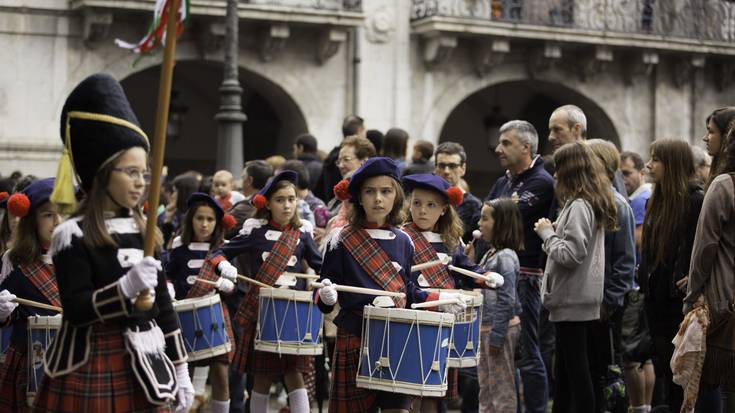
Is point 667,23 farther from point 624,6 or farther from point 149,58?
point 149,58

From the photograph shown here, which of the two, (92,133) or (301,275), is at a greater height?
(92,133)

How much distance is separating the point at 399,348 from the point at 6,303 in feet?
7.56

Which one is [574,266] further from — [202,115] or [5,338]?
[202,115]

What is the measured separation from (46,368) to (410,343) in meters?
2.35

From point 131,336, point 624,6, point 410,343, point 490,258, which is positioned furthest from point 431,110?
point 131,336

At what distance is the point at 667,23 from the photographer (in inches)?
911

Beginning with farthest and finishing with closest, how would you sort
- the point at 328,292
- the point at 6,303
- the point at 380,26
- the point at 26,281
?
the point at 380,26
the point at 26,281
the point at 6,303
the point at 328,292

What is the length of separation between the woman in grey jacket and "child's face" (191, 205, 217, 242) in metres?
2.68

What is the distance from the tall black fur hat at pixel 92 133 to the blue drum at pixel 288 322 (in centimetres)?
330

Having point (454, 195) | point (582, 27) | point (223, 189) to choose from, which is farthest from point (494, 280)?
point (582, 27)

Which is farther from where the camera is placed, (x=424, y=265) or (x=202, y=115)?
(x=202, y=115)

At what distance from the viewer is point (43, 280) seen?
772 centimetres

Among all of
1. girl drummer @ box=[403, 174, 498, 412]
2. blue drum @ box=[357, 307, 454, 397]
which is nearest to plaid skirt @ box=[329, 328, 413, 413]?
blue drum @ box=[357, 307, 454, 397]

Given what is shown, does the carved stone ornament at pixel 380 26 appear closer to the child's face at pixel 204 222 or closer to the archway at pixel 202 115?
the archway at pixel 202 115
